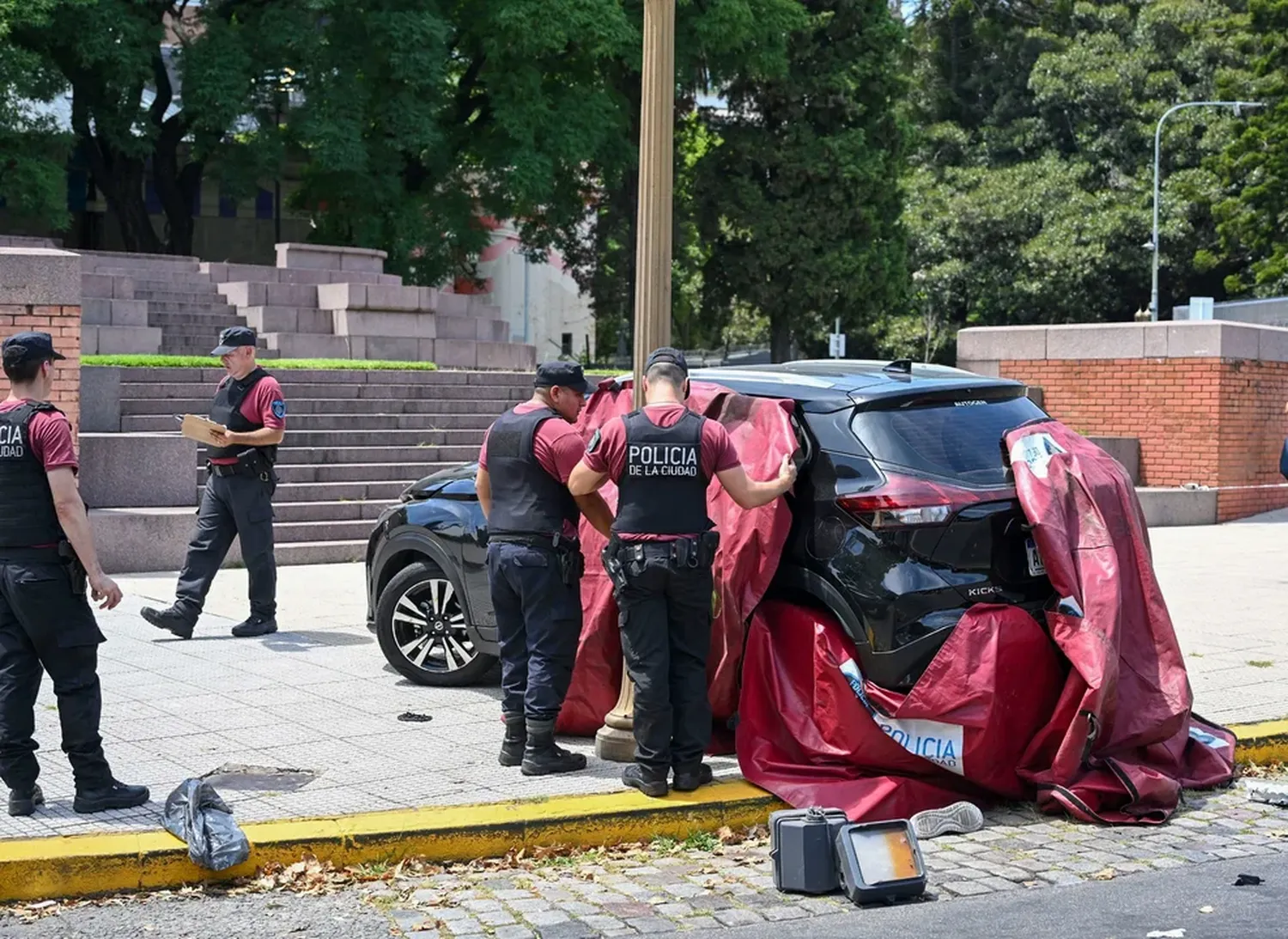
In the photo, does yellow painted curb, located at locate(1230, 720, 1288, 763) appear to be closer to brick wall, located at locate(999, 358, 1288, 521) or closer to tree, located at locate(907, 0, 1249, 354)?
brick wall, located at locate(999, 358, 1288, 521)

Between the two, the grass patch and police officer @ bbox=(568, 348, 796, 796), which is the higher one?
the grass patch

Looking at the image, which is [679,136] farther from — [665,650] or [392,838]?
[392,838]

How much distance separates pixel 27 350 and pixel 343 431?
35.8 feet

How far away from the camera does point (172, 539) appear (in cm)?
1355

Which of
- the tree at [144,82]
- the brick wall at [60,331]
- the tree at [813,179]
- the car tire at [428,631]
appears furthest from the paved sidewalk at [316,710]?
the tree at [813,179]

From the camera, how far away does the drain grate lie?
6.54 meters

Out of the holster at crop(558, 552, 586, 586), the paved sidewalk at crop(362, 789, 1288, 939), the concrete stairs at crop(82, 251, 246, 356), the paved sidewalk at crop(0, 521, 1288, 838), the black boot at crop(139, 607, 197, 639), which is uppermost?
the concrete stairs at crop(82, 251, 246, 356)

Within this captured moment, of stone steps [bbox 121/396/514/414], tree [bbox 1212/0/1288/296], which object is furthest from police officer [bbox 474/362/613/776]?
tree [bbox 1212/0/1288/296]

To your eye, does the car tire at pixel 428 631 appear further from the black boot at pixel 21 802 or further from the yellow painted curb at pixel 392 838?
the black boot at pixel 21 802

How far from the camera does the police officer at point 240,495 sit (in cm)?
1021

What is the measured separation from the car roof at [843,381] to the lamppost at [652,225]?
504 millimetres

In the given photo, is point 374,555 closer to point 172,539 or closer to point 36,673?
point 36,673

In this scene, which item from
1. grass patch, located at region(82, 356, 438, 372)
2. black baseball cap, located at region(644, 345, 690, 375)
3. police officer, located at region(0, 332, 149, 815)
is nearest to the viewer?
police officer, located at region(0, 332, 149, 815)

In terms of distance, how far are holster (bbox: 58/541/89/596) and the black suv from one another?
9.05 ft
